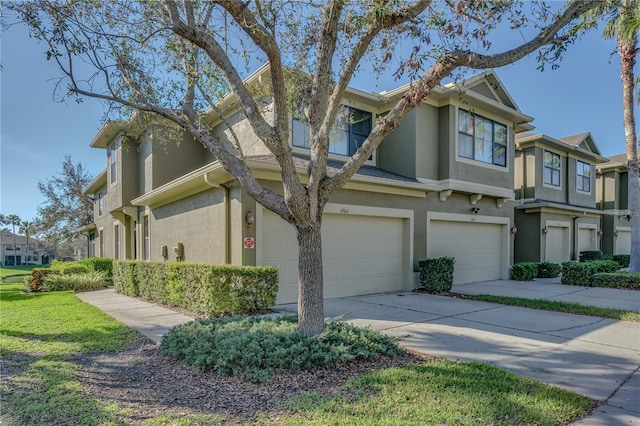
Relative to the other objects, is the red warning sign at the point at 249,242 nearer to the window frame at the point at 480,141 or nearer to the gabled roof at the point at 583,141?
the window frame at the point at 480,141

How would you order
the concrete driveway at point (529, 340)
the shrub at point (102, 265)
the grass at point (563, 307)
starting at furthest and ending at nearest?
the shrub at point (102, 265) → the grass at point (563, 307) → the concrete driveway at point (529, 340)

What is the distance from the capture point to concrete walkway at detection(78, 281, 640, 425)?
4.36 meters

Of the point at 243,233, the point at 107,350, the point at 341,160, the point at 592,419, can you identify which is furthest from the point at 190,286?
the point at 592,419

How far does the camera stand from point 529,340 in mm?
6113

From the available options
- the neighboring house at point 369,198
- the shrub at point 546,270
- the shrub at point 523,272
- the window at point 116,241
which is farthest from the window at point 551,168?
the window at point 116,241

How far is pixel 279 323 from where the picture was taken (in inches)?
223

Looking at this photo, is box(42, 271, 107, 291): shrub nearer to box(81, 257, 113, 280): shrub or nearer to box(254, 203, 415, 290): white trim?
box(81, 257, 113, 280): shrub

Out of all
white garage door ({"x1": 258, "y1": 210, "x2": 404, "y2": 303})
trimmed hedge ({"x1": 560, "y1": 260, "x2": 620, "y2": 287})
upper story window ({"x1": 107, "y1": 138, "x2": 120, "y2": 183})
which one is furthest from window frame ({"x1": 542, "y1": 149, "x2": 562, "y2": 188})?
upper story window ({"x1": 107, "y1": 138, "x2": 120, "y2": 183})

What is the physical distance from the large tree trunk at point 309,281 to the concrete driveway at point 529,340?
1.46m

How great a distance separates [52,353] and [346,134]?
955cm

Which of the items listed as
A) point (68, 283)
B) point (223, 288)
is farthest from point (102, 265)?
point (223, 288)

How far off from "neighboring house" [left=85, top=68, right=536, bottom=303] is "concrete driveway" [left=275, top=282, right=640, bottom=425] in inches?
64.0

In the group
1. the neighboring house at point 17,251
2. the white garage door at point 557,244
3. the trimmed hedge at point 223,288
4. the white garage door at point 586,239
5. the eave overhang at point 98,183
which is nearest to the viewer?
the trimmed hedge at point 223,288

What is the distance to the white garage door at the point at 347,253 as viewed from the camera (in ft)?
29.9
